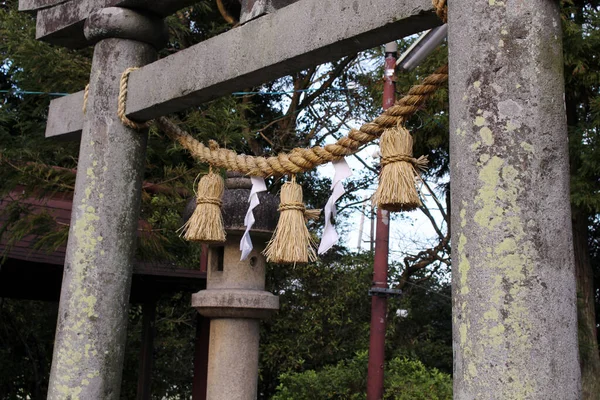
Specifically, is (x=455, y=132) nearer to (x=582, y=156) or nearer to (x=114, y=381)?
Answer: (x=114, y=381)

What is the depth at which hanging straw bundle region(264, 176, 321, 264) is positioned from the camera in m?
2.50

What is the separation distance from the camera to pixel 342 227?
431 inches

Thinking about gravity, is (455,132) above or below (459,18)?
below

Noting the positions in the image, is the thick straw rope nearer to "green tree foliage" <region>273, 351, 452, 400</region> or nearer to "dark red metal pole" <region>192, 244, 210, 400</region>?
"dark red metal pole" <region>192, 244, 210, 400</region>

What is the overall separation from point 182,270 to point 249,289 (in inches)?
93.3

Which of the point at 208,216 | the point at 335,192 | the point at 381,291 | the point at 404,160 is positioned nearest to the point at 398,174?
the point at 404,160

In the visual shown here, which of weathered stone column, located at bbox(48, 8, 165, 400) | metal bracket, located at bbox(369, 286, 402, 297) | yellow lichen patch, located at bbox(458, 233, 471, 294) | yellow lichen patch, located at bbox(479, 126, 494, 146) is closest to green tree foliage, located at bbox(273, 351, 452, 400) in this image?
metal bracket, located at bbox(369, 286, 402, 297)

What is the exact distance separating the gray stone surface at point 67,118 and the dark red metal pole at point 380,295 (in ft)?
10.9

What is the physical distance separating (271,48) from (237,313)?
1.73 meters

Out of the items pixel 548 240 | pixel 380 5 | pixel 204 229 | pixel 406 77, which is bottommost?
pixel 548 240

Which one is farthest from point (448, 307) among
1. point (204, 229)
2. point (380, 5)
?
point (380, 5)

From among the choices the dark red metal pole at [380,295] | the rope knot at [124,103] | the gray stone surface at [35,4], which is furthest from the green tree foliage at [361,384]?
the gray stone surface at [35,4]

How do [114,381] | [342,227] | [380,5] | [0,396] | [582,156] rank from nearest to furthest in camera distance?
1. [380,5]
2. [114,381]
3. [582,156]
4. [0,396]
5. [342,227]

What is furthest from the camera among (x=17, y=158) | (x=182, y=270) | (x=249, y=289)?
(x=182, y=270)
